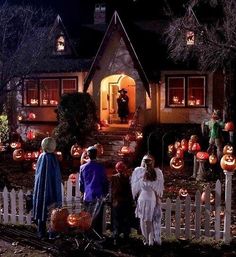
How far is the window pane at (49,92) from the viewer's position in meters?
25.2

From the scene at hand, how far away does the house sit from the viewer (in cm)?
2230

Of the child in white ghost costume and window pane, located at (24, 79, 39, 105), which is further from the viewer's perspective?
window pane, located at (24, 79, 39, 105)

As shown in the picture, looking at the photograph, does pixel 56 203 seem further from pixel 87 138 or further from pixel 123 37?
pixel 123 37

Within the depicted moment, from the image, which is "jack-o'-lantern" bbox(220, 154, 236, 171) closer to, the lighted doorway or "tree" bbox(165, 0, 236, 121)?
"tree" bbox(165, 0, 236, 121)

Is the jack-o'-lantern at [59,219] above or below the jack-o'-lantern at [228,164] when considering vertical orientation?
below

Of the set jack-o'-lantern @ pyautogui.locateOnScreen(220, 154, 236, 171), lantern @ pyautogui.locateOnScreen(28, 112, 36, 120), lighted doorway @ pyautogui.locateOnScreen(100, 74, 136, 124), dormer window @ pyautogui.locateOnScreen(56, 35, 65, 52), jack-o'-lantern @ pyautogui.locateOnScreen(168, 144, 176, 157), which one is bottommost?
jack-o'-lantern @ pyautogui.locateOnScreen(168, 144, 176, 157)

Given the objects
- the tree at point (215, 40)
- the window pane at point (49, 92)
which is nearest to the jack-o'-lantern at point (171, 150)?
the tree at point (215, 40)

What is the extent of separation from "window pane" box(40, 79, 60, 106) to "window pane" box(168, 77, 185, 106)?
5.87 meters

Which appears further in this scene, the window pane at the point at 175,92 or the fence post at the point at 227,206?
the window pane at the point at 175,92

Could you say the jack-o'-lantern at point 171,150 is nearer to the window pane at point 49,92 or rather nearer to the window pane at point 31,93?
the window pane at point 49,92

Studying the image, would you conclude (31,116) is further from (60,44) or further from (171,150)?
(171,150)

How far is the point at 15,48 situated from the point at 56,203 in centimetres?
1561

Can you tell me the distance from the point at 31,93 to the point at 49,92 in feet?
3.38

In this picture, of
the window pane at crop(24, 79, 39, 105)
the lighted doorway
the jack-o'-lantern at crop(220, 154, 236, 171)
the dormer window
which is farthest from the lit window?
the jack-o'-lantern at crop(220, 154, 236, 171)
